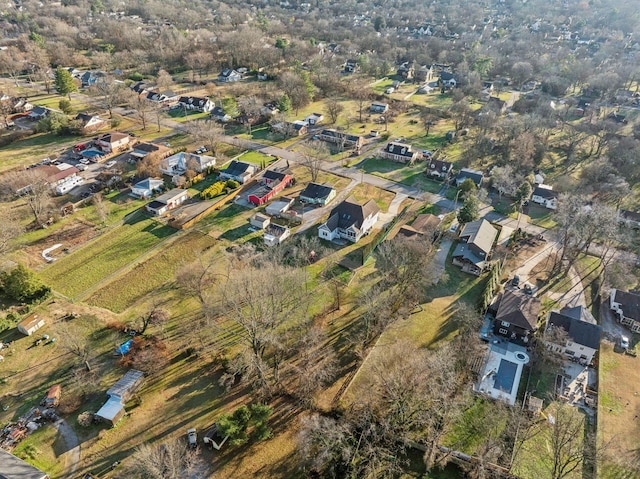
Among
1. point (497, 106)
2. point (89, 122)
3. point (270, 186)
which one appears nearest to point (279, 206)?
point (270, 186)

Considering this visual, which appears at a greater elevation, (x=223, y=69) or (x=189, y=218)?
(x=223, y=69)

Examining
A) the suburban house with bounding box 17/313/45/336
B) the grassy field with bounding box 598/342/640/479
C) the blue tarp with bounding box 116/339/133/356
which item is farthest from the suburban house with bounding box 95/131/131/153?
the grassy field with bounding box 598/342/640/479

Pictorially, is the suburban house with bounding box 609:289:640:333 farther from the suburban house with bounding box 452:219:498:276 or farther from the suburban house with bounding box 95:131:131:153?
the suburban house with bounding box 95:131:131:153

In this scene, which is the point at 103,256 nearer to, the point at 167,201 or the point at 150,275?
the point at 150,275

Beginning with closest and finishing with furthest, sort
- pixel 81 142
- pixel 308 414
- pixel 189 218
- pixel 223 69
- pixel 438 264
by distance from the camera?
pixel 308 414 < pixel 438 264 < pixel 189 218 < pixel 81 142 < pixel 223 69

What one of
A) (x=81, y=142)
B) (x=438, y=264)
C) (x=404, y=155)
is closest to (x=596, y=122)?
(x=404, y=155)

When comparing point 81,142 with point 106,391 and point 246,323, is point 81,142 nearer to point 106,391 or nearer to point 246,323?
point 106,391

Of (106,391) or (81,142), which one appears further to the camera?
(81,142)
